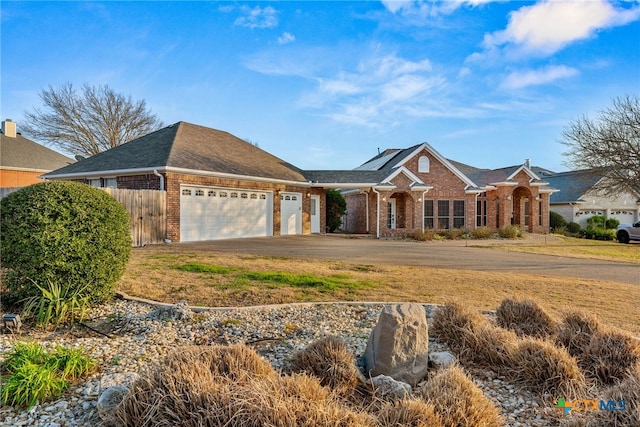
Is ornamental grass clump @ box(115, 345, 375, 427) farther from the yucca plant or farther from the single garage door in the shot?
the single garage door

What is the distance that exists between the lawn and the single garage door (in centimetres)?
590

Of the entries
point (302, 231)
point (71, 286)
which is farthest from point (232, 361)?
point (302, 231)

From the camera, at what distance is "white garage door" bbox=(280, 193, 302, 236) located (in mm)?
20469

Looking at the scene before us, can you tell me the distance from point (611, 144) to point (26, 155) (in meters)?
39.6

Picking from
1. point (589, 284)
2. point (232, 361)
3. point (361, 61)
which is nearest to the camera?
point (232, 361)

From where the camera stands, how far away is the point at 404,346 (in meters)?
3.28

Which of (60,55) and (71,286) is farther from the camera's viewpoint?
(60,55)

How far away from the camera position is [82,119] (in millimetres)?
29453

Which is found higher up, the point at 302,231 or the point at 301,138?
the point at 301,138

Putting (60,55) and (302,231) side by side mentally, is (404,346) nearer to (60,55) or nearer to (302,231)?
(60,55)

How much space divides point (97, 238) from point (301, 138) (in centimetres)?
1692

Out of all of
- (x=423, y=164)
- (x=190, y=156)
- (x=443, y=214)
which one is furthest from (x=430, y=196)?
(x=190, y=156)

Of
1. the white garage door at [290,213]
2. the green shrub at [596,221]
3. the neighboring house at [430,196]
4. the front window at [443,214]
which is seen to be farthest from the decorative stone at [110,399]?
the green shrub at [596,221]

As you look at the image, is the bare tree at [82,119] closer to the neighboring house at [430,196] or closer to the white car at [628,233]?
the neighboring house at [430,196]
